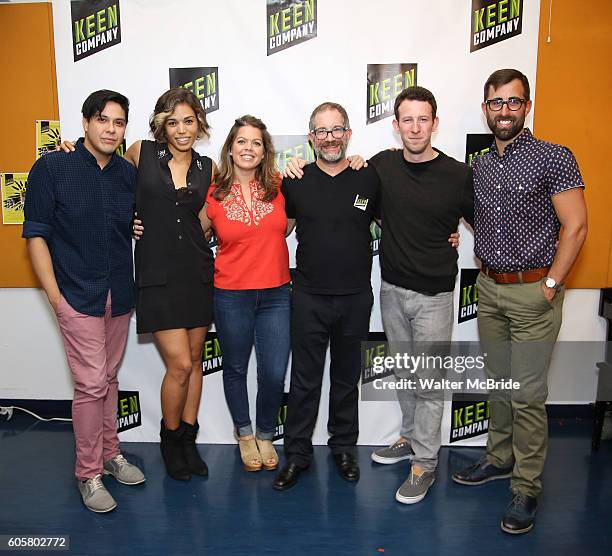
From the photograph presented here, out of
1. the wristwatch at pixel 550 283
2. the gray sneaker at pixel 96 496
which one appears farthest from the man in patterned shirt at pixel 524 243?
the gray sneaker at pixel 96 496

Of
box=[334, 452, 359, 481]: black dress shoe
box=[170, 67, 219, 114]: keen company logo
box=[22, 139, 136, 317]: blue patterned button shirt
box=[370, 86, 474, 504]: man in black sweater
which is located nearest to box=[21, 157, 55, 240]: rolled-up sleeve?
box=[22, 139, 136, 317]: blue patterned button shirt

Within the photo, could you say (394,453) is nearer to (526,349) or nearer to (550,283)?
(526,349)

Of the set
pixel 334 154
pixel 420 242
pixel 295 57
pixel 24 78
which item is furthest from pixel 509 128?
pixel 24 78

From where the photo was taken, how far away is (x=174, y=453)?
2.79 meters

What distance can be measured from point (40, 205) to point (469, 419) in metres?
2.53

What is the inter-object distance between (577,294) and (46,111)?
3377 mm

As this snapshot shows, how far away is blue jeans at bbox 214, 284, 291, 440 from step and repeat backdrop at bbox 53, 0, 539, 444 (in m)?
0.86

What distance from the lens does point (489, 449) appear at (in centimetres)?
278

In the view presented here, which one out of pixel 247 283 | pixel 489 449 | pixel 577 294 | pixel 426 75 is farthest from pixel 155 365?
pixel 577 294

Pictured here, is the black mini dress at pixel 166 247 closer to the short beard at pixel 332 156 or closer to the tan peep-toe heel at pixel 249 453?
the short beard at pixel 332 156

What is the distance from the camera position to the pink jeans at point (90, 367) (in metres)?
2.42

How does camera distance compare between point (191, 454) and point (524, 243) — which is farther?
point (191, 454)

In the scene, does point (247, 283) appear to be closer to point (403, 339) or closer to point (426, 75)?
point (403, 339)

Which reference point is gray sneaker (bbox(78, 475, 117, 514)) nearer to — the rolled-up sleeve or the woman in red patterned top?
the woman in red patterned top
